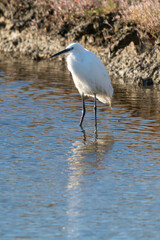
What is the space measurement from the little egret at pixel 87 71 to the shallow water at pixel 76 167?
28.2 inches

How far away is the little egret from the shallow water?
72 cm

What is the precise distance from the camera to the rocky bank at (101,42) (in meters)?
16.8

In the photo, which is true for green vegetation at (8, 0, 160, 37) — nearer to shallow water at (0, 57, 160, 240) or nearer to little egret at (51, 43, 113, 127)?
shallow water at (0, 57, 160, 240)

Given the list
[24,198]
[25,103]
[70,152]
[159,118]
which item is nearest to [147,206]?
[24,198]

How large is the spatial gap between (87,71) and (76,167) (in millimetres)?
3091

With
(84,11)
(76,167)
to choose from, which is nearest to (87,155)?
(76,167)

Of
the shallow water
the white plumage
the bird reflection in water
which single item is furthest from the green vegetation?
the bird reflection in water

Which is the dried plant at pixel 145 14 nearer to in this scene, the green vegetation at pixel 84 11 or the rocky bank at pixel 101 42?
the green vegetation at pixel 84 11

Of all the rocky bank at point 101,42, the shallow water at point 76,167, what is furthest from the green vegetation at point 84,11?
the shallow water at point 76,167

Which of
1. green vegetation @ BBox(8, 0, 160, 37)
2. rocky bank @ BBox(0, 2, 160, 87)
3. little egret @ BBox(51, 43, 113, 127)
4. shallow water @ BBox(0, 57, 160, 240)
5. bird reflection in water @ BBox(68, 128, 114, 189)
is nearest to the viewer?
shallow water @ BBox(0, 57, 160, 240)

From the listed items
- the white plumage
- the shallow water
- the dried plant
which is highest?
the dried plant

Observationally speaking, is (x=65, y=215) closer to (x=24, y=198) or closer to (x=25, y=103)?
(x=24, y=198)

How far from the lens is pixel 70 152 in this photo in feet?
31.3

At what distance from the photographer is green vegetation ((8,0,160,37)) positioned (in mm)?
17203
